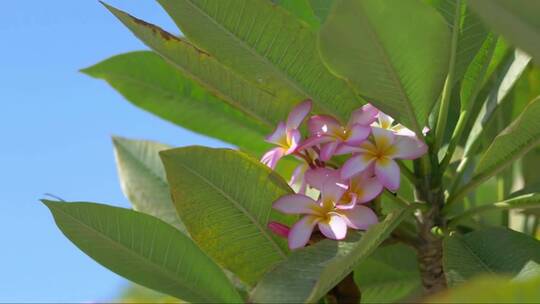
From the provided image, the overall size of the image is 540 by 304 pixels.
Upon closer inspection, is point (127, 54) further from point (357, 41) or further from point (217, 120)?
point (357, 41)

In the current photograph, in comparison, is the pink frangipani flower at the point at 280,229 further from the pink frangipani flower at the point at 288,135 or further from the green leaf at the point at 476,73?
the green leaf at the point at 476,73

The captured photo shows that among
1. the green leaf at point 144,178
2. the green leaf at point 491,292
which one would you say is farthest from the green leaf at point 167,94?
the green leaf at point 491,292

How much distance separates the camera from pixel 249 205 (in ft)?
3.47

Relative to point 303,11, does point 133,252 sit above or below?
below

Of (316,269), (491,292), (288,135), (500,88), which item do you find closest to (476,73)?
(500,88)

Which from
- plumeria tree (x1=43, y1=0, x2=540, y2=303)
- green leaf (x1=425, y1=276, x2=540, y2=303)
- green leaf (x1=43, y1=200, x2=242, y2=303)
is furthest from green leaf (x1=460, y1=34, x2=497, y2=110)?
green leaf (x1=425, y1=276, x2=540, y2=303)

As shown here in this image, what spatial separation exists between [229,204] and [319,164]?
12 centimetres

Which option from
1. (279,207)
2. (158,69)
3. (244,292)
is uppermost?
(158,69)

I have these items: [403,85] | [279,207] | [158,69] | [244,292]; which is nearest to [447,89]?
[403,85]

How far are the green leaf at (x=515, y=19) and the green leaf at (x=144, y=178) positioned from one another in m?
0.70

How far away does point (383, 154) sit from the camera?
3.41ft

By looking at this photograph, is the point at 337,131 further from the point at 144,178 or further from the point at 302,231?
the point at 144,178

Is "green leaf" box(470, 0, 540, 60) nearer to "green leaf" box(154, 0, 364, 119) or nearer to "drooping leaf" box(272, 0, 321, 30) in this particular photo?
"green leaf" box(154, 0, 364, 119)

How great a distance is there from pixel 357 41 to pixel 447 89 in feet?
0.77
